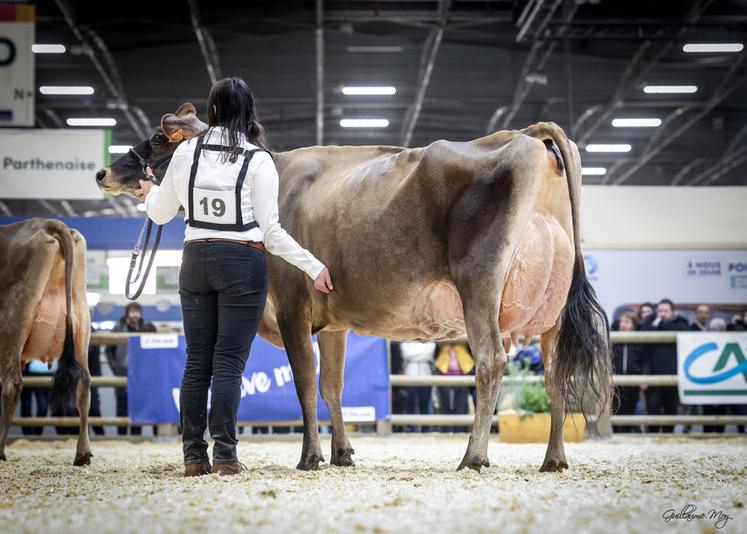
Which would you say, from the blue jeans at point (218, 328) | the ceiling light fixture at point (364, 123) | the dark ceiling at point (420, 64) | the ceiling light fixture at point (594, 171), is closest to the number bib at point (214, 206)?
the blue jeans at point (218, 328)

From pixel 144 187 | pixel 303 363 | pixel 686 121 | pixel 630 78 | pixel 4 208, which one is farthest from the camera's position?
pixel 4 208

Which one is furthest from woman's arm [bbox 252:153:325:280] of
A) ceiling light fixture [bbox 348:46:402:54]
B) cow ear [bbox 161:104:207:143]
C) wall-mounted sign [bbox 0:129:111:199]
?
ceiling light fixture [bbox 348:46:402:54]

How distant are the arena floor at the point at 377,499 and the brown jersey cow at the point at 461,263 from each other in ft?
1.86

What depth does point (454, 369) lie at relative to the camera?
1105 cm

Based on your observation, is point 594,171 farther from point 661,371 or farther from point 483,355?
point 483,355

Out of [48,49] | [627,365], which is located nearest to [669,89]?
[627,365]

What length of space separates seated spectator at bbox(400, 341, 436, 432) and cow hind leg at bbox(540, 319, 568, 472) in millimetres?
5963

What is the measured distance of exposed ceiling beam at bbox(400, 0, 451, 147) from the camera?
51.3ft

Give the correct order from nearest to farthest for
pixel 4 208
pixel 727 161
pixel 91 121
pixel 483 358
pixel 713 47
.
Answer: pixel 483 358 → pixel 713 47 → pixel 91 121 → pixel 727 161 → pixel 4 208

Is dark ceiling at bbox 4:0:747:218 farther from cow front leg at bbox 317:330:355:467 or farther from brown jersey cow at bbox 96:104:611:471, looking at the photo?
brown jersey cow at bbox 96:104:611:471

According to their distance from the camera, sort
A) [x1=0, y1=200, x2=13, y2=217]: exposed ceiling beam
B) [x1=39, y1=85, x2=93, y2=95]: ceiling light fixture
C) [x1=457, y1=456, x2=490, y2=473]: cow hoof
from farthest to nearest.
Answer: [x1=0, y1=200, x2=13, y2=217]: exposed ceiling beam, [x1=39, y1=85, x2=93, y2=95]: ceiling light fixture, [x1=457, y1=456, x2=490, y2=473]: cow hoof

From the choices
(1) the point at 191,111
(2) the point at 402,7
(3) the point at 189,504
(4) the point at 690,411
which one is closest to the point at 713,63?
(2) the point at 402,7

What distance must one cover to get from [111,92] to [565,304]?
678 inches

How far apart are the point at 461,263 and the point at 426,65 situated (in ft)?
47.0
